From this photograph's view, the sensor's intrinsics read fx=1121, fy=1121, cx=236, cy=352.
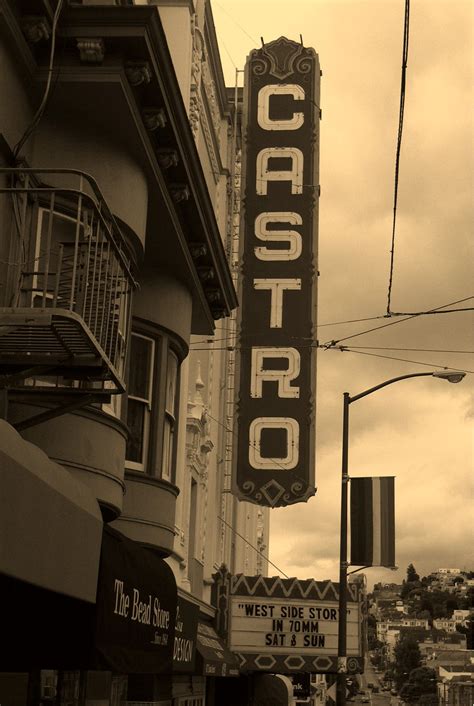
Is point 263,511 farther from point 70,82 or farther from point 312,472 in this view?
point 70,82

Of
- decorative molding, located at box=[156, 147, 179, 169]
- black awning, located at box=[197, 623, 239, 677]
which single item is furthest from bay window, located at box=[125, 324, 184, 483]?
black awning, located at box=[197, 623, 239, 677]

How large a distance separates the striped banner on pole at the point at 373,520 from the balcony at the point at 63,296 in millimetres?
12300

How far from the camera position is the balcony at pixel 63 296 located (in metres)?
7.84

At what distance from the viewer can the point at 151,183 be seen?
12.7m

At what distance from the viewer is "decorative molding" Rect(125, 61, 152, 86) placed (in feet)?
35.7

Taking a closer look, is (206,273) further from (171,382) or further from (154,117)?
(154,117)

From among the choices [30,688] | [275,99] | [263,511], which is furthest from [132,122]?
[263,511]

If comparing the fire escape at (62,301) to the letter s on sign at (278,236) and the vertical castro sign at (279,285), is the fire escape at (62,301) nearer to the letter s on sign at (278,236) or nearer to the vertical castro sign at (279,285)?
the vertical castro sign at (279,285)

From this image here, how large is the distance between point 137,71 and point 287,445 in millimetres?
15147

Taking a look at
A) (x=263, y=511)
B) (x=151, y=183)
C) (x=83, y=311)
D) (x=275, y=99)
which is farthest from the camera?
(x=263, y=511)

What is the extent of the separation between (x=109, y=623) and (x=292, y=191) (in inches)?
725

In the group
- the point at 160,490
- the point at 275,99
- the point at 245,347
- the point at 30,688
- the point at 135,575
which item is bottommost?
the point at 30,688

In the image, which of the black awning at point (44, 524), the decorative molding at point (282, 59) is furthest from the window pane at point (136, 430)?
the decorative molding at point (282, 59)

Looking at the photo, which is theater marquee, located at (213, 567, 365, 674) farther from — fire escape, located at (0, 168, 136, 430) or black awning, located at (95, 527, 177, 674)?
fire escape, located at (0, 168, 136, 430)
